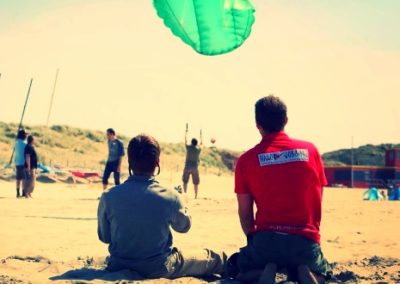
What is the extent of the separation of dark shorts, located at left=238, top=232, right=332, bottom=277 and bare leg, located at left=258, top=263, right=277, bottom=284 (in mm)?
100

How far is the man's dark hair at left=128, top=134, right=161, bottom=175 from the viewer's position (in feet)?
14.5

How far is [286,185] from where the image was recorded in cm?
414

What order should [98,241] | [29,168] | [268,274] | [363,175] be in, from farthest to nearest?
1. [363,175]
2. [29,168]
3. [98,241]
4. [268,274]

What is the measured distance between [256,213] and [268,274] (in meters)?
0.55

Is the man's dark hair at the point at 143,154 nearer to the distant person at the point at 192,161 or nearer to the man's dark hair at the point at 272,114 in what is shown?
the man's dark hair at the point at 272,114

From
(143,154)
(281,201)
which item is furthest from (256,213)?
(143,154)

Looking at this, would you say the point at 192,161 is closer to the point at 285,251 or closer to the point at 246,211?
the point at 246,211

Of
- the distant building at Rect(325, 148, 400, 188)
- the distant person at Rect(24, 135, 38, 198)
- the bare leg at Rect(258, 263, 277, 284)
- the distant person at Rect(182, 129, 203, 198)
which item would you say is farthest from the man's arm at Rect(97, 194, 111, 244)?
the distant building at Rect(325, 148, 400, 188)

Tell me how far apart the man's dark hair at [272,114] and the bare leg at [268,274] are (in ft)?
3.21

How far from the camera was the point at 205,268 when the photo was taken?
16.0 ft

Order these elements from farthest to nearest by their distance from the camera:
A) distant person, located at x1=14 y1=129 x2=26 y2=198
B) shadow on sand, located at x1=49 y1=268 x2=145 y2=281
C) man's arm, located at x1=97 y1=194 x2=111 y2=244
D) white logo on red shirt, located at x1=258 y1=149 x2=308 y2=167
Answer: distant person, located at x1=14 y1=129 x2=26 y2=198 < man's arm, located at x1=97 y1=194 x2=111 y2=244 < shadow on sand, located at x1=49 y1=268 x2=145 y2=281 < white logo on red shirt, located at x1=258 y1=149 x2=308 y2=167

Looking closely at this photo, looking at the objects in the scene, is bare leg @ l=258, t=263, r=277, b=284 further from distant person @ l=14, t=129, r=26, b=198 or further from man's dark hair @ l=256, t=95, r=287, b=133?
distant person @ l=14, t=129, r=26, b=198

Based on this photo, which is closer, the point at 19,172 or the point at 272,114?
the point at 272,114

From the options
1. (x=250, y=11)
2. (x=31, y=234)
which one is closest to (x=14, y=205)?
(x=31, y=234)
